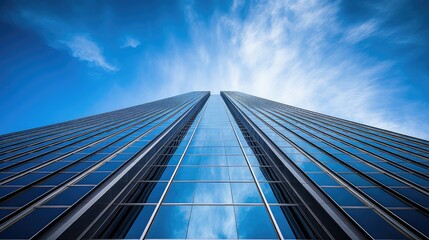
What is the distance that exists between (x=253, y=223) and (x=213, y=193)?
2906 mm

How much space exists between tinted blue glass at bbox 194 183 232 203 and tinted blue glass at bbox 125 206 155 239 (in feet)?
8.21

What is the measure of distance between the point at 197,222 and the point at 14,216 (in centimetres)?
744

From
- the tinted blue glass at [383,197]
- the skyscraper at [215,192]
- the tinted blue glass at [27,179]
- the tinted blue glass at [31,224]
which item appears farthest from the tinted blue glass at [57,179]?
the tinted blue glass at [383,197]

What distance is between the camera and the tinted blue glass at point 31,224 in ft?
19.3

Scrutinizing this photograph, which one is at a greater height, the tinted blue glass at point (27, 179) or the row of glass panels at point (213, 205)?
the tinted blue glass at point (27, 179)

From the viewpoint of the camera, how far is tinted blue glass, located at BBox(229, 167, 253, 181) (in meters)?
11.6

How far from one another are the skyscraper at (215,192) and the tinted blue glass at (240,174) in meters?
0.07

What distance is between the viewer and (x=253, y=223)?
25.3 ft

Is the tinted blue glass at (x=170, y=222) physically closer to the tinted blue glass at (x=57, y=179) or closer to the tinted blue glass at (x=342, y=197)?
the tinted blue glass at (x=57, y=179)

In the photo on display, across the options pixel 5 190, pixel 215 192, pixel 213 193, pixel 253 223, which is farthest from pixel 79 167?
pixel 253 223

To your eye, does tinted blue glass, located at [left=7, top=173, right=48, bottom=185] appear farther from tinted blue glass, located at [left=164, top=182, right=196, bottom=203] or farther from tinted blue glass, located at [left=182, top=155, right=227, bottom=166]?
tinted blue glass, located at [left=182, top=155, right=227, bottom=166]

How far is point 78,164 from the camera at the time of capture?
11789 mm

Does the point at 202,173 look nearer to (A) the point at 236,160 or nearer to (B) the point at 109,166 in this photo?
(A) the point at 236,160

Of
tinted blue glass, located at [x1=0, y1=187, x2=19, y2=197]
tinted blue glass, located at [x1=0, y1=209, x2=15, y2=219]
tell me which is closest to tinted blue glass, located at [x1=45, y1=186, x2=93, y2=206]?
tinted blue glass, located at [x1=0, y1=209, x2=15, y2=219]
